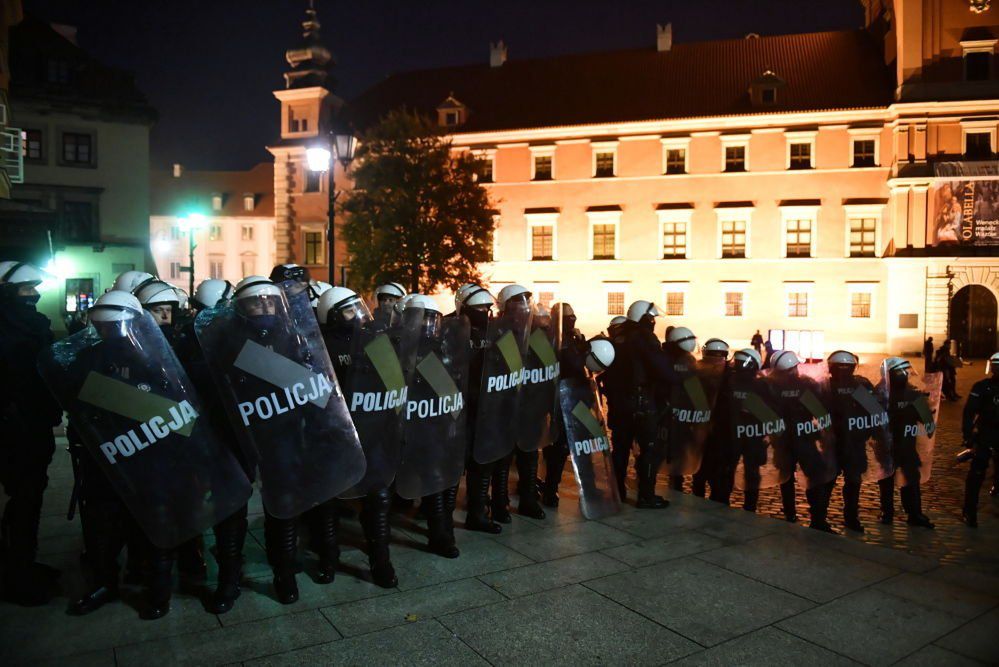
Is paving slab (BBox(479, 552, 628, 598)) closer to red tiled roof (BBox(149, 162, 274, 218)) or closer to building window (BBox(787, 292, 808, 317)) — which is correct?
building window (BBox(787, 292, 808, 317))

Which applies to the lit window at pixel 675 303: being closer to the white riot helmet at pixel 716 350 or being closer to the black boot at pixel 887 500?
the black boot at pixel 887 500

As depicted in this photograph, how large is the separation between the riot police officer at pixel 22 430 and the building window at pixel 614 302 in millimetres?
38479

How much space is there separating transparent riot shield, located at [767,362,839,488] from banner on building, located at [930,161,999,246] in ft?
115

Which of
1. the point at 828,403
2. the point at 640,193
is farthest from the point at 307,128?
the point at 828,403

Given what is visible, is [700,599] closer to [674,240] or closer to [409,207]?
[409,207]

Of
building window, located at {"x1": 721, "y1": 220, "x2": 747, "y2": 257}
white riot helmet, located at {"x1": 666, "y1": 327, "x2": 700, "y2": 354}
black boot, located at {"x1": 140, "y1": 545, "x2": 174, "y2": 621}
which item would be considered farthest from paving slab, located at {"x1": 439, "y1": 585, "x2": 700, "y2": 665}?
building window, located at {"x1": 721, "y1": 220, "x2": 747, "y2": 257}

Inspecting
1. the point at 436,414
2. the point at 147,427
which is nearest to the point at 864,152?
the point at 436,414

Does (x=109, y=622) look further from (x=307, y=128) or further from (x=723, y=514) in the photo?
(x=307, y=128)

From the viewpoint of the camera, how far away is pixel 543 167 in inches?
1730

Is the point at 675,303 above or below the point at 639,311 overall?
below

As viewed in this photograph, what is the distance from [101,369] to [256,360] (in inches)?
32.5

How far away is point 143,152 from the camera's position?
36.7 metres

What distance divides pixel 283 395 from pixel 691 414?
16.0 ft

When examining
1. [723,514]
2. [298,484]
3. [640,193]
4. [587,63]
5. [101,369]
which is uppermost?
[587,63]
